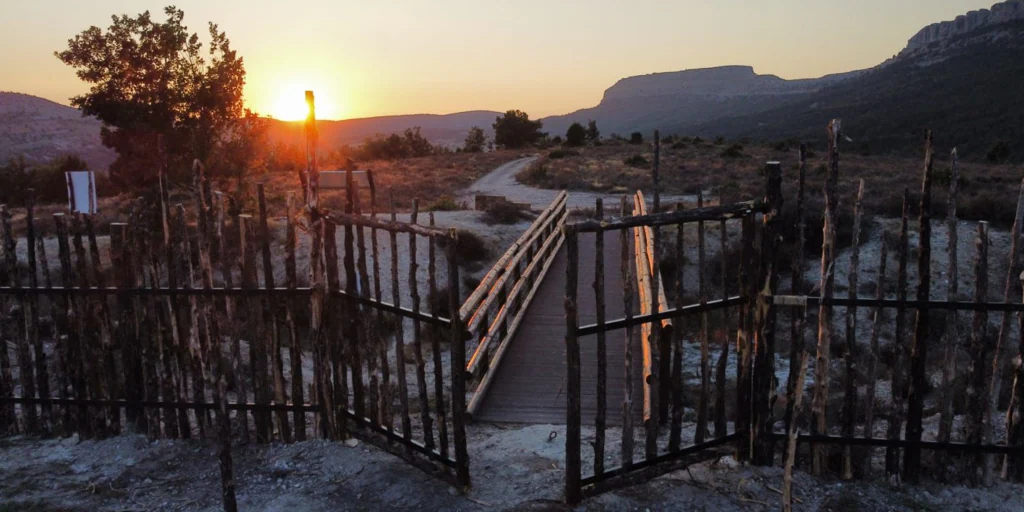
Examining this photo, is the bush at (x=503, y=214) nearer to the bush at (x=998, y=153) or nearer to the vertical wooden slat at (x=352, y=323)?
the vertical wooden slat at (x=352, y=323)

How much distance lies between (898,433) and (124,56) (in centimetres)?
1972

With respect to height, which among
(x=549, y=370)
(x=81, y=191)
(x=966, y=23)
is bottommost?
(x=549, y=370)

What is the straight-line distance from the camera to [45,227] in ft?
56.5

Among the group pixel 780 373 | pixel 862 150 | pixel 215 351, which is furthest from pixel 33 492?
pixel 862 150

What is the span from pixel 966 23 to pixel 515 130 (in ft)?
322

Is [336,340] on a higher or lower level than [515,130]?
lower

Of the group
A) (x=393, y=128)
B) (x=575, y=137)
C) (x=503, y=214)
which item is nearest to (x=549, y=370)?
(x=503, y=214)

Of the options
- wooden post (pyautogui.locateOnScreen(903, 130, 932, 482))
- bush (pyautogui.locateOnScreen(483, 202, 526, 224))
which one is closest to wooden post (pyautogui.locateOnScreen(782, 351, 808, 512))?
wooden post (pyautogui.locateOnScreen(903, 130, 932, 482))

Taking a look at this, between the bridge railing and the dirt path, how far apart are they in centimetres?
938

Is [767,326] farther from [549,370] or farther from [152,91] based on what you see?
[152,91]

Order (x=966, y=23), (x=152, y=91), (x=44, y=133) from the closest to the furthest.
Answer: (x=152, y=91) → (x=44, y=133) → (x=966, y=23)

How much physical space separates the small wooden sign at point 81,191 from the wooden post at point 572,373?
6.73m

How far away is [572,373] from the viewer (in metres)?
4.50

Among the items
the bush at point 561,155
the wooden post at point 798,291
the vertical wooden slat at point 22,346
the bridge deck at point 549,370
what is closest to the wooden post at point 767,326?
the wooden post at point 798,291
